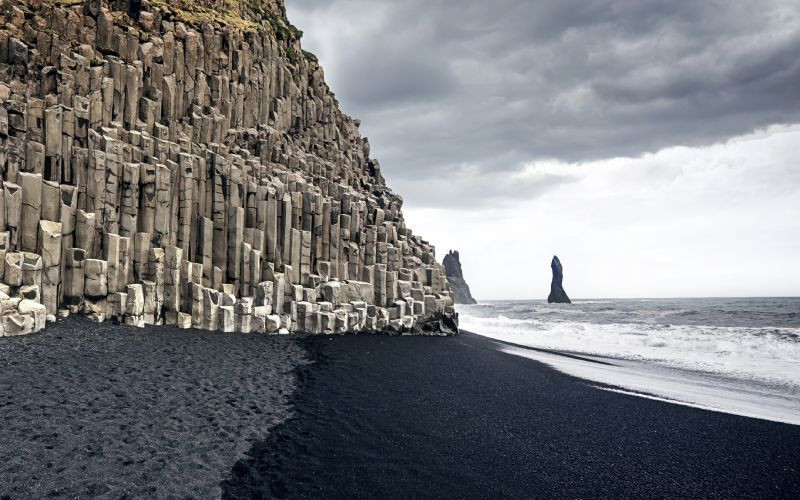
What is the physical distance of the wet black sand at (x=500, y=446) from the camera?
7.94 meters

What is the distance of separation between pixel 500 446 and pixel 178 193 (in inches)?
835

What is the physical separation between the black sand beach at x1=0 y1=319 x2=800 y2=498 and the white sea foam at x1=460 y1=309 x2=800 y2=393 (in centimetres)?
1154

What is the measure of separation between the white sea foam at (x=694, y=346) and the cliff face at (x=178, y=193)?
37.5ft

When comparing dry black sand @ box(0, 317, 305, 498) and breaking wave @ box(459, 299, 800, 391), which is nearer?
dry black sand @ box(0, 317, 305, 498)

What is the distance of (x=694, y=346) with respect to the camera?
1127 inches

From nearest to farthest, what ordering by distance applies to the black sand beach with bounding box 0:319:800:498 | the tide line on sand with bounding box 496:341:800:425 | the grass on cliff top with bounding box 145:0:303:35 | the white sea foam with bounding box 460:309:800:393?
the black sand beach with bounding box 0:319:800:498
the tide line on sand with bounding box 496:341:800:425
the white sea foam with bounding box 460:309:800:393
the grass on cliff top with bounding box 145:0:303:35

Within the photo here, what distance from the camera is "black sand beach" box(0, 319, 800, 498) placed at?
7.73 meters

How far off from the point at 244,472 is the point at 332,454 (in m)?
1.91

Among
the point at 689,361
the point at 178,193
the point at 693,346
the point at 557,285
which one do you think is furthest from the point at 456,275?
the point at 178,193

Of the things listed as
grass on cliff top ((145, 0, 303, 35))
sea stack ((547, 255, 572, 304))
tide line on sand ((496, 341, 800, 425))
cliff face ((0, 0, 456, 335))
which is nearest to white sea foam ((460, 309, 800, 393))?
tide line on sand ((496, 341, 800, 425))

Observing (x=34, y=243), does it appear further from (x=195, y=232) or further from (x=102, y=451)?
(x=102, y=451)

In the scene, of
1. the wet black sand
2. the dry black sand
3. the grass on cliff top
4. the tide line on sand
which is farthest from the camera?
the grass on cliff top

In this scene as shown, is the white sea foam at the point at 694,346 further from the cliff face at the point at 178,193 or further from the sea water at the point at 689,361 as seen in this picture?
the cliff face at the point at 178,193

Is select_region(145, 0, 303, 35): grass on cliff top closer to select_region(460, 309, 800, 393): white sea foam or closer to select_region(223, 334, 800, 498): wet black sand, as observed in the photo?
select_region(223, 334, 800, 498): wet black sand
